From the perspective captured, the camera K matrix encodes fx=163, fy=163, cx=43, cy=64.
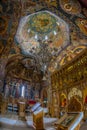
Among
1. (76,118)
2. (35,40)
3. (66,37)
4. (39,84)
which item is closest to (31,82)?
(39,84)

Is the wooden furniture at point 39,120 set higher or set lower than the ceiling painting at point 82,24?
lower

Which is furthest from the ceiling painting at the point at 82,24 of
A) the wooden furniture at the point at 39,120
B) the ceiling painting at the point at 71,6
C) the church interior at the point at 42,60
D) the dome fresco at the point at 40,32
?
the wooden furniture at the point at 39,120

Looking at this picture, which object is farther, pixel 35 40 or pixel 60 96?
pixel 35 40

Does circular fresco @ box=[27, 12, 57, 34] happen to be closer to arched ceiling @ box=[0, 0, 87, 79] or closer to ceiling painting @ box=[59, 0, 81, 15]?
arched ceiling @ box=[0, 0, 87, 79]

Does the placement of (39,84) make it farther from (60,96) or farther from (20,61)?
(60,96)

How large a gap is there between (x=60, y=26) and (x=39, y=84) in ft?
25.8

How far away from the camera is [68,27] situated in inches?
523

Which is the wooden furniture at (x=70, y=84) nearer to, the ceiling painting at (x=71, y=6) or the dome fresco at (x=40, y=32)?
the ceiling painting at (x=71, y=6)

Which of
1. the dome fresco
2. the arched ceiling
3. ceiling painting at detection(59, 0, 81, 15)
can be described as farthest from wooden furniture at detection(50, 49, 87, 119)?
the dome fresco

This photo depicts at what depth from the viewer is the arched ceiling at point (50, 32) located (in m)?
10.6

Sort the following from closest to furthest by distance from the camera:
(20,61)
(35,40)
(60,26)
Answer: (60,26)
(35,40)
(20,61)

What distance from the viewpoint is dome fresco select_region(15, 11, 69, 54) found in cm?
1429

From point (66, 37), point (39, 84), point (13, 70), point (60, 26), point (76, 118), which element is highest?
point (60, 26)

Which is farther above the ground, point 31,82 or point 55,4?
point 55,4
